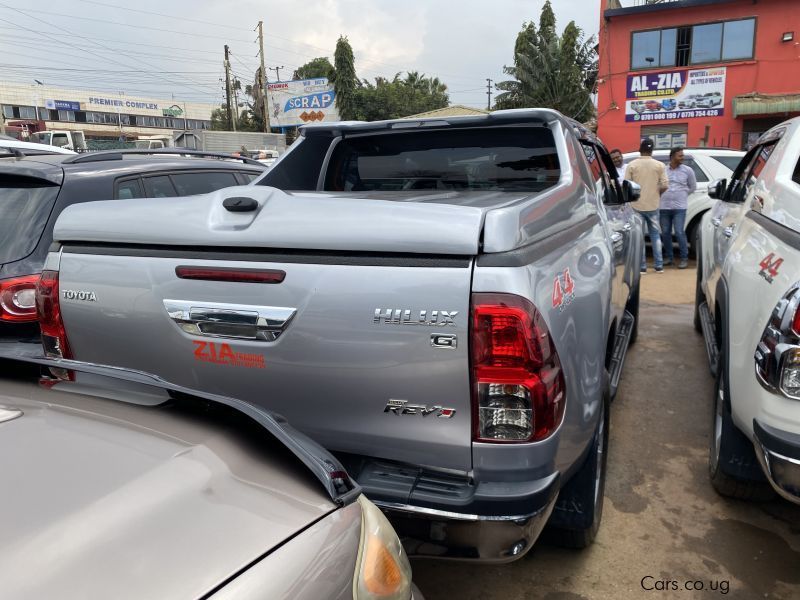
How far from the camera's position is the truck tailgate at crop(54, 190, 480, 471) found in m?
1.85

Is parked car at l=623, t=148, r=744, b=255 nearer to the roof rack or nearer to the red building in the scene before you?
the roof rack

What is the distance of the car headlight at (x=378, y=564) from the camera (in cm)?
131

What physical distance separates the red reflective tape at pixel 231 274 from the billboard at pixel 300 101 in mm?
42571

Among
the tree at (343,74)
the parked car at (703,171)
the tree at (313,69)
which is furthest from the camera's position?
the tree at (313,69)

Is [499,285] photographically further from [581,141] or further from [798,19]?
[798,19]

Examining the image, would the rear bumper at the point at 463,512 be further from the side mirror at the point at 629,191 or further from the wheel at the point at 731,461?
the side mirror at the point at 629,191

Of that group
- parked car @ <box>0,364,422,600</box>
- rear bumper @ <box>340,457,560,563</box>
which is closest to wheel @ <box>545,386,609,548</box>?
rear bumper @ <box>340,457,560,563</box>

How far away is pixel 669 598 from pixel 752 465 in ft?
2.52

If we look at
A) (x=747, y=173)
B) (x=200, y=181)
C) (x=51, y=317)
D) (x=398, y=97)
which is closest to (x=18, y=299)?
(x=51, y=317)

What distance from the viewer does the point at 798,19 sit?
19.6m

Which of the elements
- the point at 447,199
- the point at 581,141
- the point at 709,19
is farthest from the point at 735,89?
the point at 447,199

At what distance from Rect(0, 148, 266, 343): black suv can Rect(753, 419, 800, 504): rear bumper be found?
3424mm

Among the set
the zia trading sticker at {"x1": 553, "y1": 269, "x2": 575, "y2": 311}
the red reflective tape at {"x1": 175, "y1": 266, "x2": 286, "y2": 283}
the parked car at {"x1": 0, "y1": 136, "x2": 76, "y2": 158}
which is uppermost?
the parked car at {"x1": 0, "y1": 136, "x2": 76, "y2": 158}

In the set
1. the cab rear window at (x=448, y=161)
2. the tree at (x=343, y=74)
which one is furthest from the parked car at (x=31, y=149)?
the tree at (x=343, y=74)
